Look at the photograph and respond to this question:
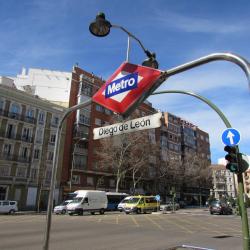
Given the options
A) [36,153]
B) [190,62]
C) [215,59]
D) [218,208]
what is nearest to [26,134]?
[36,153]

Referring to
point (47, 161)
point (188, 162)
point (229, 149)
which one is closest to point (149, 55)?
point (229, 149)

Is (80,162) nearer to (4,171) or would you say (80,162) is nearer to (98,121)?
(98,121)

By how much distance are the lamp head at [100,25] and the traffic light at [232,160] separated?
176 inches

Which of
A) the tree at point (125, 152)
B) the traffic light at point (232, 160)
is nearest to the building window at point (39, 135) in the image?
the tree at point (125, 152)

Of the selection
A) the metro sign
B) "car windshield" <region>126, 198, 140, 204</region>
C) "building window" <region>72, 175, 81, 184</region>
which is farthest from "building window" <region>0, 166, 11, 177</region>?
the metro sign

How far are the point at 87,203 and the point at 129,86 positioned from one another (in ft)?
101

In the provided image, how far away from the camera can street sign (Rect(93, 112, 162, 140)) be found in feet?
18.9

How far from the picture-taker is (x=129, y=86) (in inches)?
211

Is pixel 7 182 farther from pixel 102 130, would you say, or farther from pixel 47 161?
pixel 102 130

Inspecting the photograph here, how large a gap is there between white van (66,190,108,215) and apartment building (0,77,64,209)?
10978 mm

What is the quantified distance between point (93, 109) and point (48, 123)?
10935mm

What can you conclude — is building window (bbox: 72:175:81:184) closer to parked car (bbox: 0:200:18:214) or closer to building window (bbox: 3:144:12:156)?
building window (bbox: 3:144:12:156)

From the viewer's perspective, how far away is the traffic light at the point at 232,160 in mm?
8008

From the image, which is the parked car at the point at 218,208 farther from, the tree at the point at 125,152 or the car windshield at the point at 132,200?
the tree at the point at 125,152
